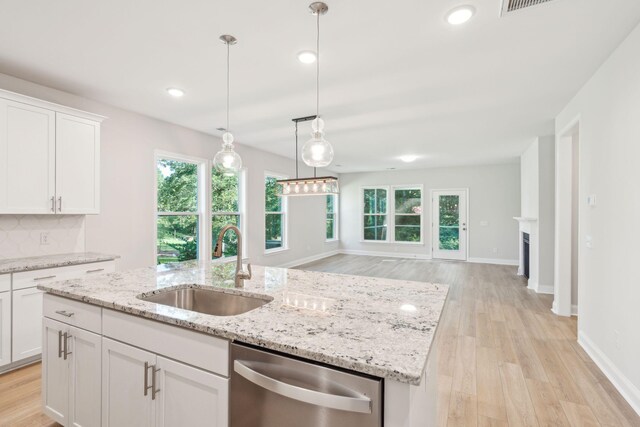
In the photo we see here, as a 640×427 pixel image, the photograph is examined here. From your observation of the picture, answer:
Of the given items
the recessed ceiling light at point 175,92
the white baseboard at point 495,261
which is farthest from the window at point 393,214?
the recessed ceiling light at point 175,92

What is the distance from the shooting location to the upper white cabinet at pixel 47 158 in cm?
266

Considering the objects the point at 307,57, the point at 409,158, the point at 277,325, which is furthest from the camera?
the point at 409,158

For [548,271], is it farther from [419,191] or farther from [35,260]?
[35,260]

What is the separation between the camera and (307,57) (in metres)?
2.53

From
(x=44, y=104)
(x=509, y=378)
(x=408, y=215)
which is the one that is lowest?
(x=509, y=378)

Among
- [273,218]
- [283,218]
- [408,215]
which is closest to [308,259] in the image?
[283,218]

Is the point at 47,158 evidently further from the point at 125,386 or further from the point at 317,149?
the point at 317,149

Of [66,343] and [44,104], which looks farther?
[44,104]

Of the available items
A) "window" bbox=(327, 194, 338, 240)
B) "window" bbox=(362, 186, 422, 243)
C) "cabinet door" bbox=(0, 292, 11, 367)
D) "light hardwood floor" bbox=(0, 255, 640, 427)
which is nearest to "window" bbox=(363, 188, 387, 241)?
"window" bbox=(362, 186, 422, 243)

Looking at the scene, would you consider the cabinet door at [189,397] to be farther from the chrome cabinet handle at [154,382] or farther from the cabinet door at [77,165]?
the cabinet door at [77,165]

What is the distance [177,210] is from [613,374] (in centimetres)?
513

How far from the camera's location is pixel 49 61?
263cm

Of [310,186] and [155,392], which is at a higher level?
[310,186]

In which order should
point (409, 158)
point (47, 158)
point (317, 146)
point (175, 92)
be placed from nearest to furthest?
1. point (317, 146)
2. point (47, 158)
3. point (175, 92)
4. point (409, 158)
